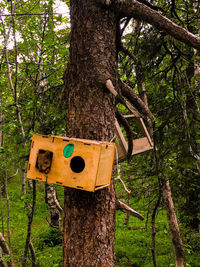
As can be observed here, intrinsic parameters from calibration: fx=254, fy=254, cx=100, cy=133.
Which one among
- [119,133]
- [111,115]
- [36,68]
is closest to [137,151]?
[119,133]

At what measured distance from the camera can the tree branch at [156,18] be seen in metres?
2.02

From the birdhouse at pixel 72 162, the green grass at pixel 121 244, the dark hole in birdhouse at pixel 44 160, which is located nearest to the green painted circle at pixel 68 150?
the birdhouse at pixel 72 162

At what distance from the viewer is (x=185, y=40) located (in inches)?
79.7

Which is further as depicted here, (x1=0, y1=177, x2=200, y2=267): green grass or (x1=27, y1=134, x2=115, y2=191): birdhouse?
(x1=0, y1=177, x2=200, y2=267): green grass

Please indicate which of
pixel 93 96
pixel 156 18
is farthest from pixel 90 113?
pixel 156 18

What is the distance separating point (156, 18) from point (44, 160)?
145 centimetres

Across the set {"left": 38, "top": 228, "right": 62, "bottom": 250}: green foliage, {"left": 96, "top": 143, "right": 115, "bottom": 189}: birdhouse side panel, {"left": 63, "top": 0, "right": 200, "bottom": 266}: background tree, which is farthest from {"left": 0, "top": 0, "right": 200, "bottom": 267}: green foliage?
{"left": 96, "top": 143, "right": 115, "bottom": 189}: birdhouse side panel

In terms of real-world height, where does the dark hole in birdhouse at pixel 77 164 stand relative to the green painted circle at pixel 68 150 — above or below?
below

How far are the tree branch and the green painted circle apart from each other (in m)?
1.21

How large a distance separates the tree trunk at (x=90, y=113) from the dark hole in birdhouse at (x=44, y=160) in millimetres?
228

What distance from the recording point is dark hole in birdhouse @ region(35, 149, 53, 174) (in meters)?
1.91

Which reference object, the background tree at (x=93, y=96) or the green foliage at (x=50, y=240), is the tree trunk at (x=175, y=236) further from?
the green foliage at (x=50, y=240)

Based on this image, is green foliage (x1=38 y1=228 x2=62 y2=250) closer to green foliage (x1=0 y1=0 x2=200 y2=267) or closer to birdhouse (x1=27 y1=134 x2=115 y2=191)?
green foliage (x1=0 y1=0 x2=200 y2=267)

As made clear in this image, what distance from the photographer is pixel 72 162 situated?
6.44 feet
